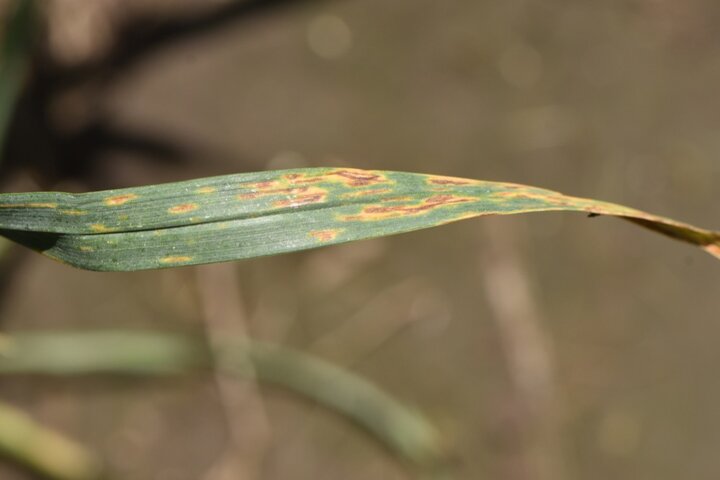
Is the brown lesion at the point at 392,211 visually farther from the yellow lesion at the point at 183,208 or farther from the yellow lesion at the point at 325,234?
the yellow lesion at the point at 183,208

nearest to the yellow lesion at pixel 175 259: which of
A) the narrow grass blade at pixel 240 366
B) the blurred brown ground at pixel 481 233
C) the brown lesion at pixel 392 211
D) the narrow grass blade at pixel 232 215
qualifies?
the narrow grass blade at pixel 232 215

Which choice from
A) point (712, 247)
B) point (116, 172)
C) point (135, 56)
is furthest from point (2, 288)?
point (712, 247)

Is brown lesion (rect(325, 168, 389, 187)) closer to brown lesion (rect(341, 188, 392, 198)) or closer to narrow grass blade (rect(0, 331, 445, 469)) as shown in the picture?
brown lesion (rect(341, 188, 392, 198))

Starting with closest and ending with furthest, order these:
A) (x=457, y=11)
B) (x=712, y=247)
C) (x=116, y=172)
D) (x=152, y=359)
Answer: (x=712, y=247) < (x=152, y=359) < (x=116, y=172) < (x=457, y=11)

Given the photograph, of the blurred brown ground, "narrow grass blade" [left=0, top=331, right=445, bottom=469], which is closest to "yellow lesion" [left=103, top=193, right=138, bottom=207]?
"narrow grass blade" [left=0, top=331, right=445, bottom=469]

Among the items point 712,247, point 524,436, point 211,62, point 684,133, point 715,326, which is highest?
point 211,62

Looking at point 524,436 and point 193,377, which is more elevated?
point 193,377

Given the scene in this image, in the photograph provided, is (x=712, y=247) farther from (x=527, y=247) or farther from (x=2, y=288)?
(x=2, y=288)
